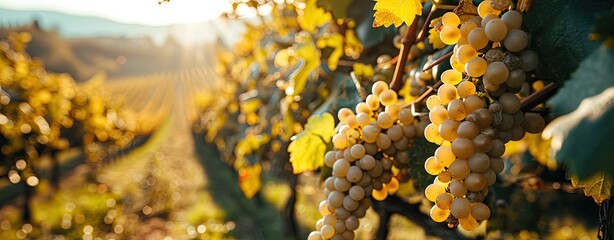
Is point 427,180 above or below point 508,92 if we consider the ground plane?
below

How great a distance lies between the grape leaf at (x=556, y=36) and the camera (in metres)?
0.75

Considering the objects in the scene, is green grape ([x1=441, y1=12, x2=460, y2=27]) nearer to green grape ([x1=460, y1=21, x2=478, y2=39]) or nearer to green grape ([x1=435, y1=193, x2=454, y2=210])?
green grape ([x1=460, y1=21, x2=478, y2=39])

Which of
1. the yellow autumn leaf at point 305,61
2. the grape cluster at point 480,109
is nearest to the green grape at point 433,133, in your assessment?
the grape cluster at point 480,109

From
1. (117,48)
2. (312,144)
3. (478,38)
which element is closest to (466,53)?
(478,38)

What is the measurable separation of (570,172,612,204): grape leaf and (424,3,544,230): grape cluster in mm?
105

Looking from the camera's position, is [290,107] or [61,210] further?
[61,210]

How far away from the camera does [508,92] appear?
0.66m

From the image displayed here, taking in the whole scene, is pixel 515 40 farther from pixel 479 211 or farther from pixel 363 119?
pixel 363 119

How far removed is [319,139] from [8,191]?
1076cm

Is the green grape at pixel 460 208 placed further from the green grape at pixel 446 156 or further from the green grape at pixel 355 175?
the green grape at pixel 355 175

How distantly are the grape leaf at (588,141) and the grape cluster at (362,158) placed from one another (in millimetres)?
341

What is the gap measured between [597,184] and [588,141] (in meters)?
0.06

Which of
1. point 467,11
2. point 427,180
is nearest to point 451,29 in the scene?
point 467,11

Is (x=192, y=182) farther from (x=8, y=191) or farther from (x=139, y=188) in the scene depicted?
(x=8, y=191)
